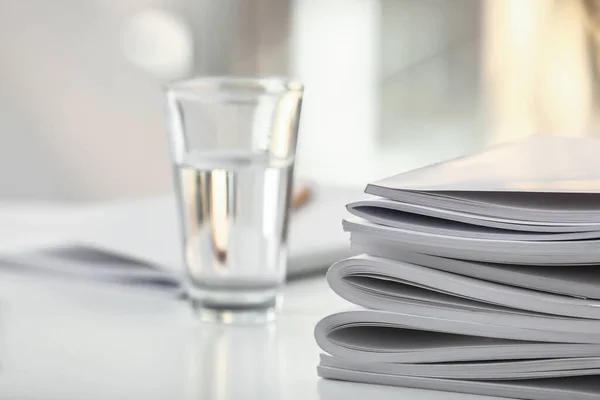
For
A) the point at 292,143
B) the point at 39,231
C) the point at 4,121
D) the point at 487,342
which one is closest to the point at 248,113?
the point at 292,143

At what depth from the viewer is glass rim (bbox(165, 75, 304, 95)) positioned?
2.29 feet

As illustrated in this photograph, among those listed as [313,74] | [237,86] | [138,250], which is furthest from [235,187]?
[313,74]

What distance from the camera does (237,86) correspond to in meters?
0.71

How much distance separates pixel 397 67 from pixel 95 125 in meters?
1.14

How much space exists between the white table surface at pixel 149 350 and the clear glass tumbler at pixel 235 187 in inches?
1.2

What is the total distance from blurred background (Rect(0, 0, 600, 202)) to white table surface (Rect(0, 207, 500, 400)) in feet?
7.66

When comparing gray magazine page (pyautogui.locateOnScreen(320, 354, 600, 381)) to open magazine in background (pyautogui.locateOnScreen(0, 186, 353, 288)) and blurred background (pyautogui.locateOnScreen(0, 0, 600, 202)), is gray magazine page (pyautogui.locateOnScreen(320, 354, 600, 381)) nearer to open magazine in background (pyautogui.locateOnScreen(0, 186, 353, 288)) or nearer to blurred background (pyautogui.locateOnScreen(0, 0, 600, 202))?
open magazine in background (pyautogui.locateOnScreen(0, 186, 353, 288))

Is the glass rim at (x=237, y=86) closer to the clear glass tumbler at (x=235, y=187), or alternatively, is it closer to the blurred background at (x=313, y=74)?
the clear glass tumbler at (x=235, y=187)

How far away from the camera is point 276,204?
69 cm

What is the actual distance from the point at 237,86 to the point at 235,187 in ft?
0.29

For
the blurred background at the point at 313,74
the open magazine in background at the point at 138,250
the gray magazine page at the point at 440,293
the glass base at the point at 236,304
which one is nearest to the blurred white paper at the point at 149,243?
the open magazine in background at the point at 138,250

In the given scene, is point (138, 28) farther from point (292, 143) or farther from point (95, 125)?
point (292, 143)

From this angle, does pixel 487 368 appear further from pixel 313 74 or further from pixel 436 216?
pixel 313 74

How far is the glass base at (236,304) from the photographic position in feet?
2.27
